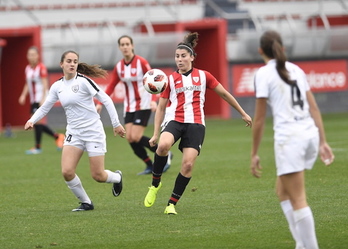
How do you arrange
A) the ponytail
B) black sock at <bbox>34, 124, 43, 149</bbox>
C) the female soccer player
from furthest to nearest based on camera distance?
black sock at <bbox>34, 124, 43, 149</bbox>
the female soccer player
the ponytail

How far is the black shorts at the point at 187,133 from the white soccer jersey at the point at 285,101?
294cm

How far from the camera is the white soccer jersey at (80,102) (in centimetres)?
967

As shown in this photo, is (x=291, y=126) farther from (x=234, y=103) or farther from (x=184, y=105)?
(x=184, y=105)

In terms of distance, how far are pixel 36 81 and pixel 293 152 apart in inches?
516

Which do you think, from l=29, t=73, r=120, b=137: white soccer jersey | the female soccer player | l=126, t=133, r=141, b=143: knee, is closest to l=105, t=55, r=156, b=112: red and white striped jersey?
the female soccer player

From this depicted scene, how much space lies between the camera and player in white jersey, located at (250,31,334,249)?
6461 mm

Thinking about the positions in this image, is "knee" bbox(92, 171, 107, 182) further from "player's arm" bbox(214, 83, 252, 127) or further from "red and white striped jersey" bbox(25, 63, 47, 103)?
"red and white striped jersey" bbox(25, 63, 47, 103)

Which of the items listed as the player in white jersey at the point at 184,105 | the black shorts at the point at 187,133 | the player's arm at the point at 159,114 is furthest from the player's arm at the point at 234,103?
the player's arm at the point at 159,114

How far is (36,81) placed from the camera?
18828 mm

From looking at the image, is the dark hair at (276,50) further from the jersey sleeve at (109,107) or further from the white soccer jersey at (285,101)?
the jersey sleeve at (109,107)

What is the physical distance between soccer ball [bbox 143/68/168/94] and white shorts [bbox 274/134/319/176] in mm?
4184

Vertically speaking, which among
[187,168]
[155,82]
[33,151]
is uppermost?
[155,82]

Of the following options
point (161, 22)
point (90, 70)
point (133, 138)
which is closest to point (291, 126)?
point (90, 70)

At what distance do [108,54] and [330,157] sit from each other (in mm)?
21002
